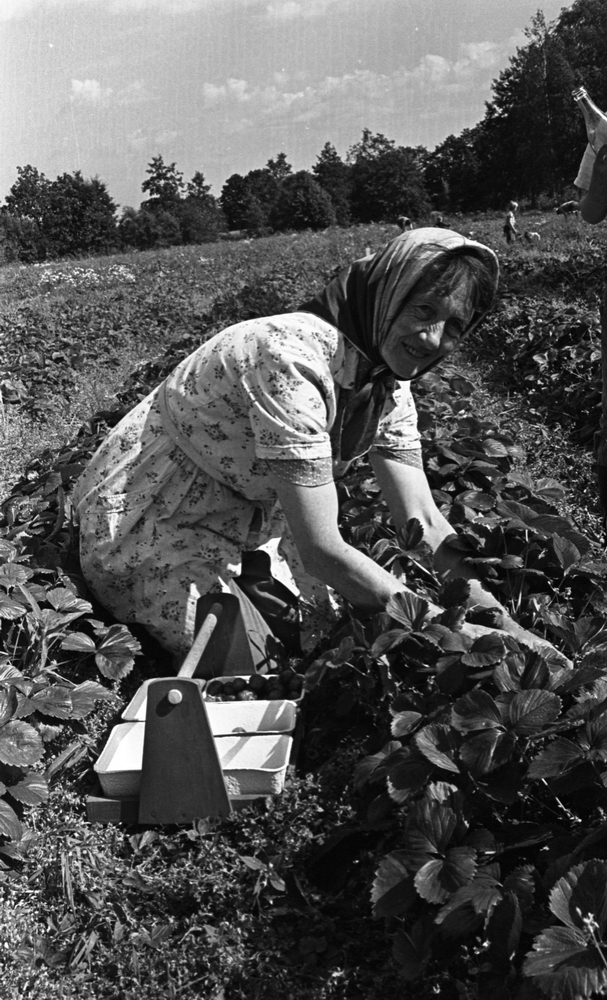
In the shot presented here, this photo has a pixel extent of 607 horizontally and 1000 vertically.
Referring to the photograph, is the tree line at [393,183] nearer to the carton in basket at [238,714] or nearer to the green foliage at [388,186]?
the green foliage at [388,186]

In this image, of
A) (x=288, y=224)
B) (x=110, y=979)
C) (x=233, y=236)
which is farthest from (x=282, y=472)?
(x=288, y=224)

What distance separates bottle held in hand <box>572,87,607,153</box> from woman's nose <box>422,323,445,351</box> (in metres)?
1.00

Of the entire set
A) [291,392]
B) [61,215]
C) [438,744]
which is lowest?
[438,744]

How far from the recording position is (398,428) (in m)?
2.30

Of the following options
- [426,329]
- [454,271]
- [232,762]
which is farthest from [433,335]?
[232,762]

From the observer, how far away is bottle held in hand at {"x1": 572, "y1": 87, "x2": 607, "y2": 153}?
2.44 metres

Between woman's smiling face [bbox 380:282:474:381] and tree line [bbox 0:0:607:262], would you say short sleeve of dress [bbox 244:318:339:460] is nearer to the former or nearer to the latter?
woman's smiling face [bbox 380:282:474:381]

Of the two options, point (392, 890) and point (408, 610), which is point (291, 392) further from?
point (392, 890)

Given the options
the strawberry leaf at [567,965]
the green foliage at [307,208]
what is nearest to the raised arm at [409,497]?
the strawberry leaf at [567,965]

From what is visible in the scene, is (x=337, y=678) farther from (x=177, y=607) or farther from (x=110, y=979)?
(x=110, y=979)

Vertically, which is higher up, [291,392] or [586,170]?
[586,170]

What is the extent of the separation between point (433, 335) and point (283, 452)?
41 cm

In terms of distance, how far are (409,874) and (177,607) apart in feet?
3.83

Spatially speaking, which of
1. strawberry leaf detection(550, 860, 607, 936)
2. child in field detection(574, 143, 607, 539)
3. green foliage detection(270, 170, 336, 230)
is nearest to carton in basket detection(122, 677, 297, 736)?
strawberry leaf detection(550, 860, 607, 936)
